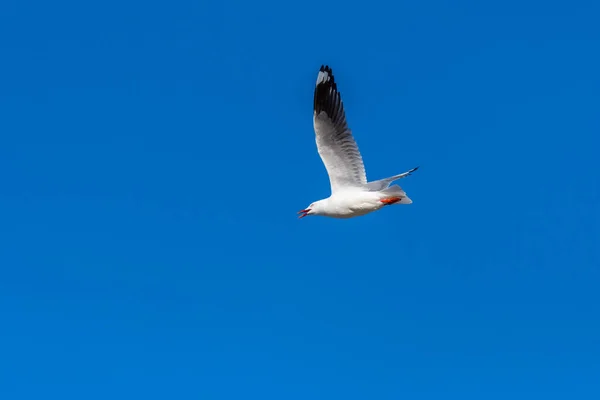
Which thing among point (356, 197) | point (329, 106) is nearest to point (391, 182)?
point (356, 197)

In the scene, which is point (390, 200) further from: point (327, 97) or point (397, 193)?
point (327, 97)

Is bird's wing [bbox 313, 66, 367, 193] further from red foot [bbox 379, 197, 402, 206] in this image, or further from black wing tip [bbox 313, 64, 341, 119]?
red foot [bbox 379, 197, 402, 206]

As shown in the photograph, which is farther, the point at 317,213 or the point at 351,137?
the point at 317,213

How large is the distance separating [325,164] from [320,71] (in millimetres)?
1796

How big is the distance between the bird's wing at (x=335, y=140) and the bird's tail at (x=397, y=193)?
0.68m

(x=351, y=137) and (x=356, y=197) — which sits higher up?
(x=351, y=137)

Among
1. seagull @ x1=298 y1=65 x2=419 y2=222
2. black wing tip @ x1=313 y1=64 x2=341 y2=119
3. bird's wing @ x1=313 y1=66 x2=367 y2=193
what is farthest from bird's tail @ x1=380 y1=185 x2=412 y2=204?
black wing tip @ x1=313 y1=64 x2=341 y2=119

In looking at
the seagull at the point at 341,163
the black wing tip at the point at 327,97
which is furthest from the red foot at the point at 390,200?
the black wing tip at the point at 327,97

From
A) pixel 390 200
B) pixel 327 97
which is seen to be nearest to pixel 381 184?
pixel 390 200

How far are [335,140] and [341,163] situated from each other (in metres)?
0.47

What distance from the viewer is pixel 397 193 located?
12469 millimetres

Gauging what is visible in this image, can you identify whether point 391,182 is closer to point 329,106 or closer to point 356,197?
point 356,197

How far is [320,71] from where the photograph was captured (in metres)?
13.5

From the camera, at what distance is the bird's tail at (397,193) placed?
1240cm
